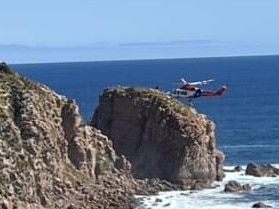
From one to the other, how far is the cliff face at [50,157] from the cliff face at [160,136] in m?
7.38

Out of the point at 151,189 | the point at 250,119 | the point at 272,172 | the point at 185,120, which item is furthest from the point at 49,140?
the point at 250,119

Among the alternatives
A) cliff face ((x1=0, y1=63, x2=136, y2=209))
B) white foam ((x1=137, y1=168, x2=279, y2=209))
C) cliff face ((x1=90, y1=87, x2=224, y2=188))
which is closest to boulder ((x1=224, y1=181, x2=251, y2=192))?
white foam ((x1=137, y1=168, x2=279, y2=209))

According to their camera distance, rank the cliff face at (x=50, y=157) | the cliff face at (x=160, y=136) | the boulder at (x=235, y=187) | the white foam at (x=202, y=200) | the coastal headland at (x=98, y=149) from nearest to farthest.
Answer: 1. the cliff face at (x=50, y=157)
2. the coastal headland at (x=98, y=149)
3. the white foam at (x=202, y=200)
4. the boulder at (x=235, y=187)
5. the cliff face at (x=160, y=136)

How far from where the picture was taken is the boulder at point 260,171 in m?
119

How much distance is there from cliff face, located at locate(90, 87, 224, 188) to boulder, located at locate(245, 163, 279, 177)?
5.92m

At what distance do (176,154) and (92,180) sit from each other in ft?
55.1

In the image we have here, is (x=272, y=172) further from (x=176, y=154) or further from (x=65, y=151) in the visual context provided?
(x=65, y=151)

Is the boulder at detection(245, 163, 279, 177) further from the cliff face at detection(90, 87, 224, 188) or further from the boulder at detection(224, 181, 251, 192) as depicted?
the boulder at detection(224, 181, 251, 192)

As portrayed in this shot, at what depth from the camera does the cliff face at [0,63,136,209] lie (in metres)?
82.9

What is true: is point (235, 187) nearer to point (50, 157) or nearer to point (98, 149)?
point (98, 149)

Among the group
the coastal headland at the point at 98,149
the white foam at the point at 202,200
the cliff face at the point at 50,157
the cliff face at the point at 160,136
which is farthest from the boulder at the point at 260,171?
the cliff face at the point at 50,157

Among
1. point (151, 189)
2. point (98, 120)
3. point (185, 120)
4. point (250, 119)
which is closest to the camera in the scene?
point (151, 189)

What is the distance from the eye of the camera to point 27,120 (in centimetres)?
8938

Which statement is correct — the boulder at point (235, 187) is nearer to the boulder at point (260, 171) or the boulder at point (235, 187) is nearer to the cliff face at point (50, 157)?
the boulder at point (260, 171)
